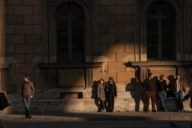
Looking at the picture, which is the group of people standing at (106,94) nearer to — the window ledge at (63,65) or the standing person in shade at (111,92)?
the standing person in shade at (111,92)

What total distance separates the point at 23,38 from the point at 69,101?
338cm

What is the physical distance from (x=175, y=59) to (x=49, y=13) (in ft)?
19.4

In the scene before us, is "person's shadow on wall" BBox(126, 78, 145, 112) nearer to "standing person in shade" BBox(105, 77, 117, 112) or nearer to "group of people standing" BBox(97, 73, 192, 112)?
"group of people standing" BBox(97, 73, 192, 112)

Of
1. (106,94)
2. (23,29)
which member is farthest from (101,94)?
(23,29)

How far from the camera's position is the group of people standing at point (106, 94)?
84.9ft

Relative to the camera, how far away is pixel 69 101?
26.0m

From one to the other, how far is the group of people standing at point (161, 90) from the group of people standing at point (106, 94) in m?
1.42

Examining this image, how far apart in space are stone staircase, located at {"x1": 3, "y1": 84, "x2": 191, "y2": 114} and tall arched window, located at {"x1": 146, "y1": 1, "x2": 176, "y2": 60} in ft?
6.72

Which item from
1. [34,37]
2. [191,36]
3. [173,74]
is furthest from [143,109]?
[34,37]

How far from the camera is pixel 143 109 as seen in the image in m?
26.3

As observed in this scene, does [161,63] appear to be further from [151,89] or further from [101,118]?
[101,118]

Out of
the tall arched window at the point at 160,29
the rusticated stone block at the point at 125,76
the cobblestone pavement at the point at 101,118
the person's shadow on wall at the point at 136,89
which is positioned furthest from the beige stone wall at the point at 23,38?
the tall arched window at the point at 160,29

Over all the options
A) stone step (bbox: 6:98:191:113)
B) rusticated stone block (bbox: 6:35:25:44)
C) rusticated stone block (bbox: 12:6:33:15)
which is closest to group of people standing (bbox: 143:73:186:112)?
stone step (bbox: 6:98:191:113)

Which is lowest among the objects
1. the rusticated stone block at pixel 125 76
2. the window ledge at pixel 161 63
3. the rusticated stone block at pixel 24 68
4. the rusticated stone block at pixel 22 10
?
the rusticated stone block at pixel 125 76
